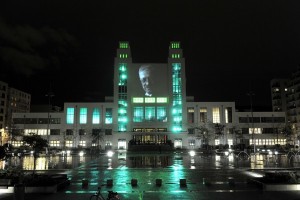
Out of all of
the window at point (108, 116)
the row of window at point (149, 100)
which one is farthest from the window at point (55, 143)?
the row of window at point (149, 100)

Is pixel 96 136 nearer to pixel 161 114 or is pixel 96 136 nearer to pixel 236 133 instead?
pixel 161 114

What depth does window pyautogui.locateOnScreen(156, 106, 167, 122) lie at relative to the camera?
108 metres

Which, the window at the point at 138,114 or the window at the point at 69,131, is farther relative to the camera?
the window at the point at 138,114

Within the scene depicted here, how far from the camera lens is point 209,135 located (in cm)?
9831

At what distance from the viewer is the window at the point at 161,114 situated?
108m

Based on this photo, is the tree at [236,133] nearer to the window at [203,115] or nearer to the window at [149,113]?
the window at [203,115]

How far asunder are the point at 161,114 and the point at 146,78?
14899 mm

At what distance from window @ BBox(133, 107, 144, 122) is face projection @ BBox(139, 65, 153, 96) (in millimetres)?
6746

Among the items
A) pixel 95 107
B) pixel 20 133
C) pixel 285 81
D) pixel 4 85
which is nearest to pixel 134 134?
pixel 95 107

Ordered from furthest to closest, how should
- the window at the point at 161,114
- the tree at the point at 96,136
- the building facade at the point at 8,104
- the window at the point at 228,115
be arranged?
the building facade at the point at 8,104 → the window at the point at 228,115 → the window at the point at 161,114 → the tree at the point at 96,136

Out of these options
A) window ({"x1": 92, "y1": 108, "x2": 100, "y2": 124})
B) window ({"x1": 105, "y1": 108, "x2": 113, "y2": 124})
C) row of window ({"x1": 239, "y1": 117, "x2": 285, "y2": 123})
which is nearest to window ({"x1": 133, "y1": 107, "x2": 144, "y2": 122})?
window ({"x1": 105, "y1": 108, "x2": 113, "y2": 124})

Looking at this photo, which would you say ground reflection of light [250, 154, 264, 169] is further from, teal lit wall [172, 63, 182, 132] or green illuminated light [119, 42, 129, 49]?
green illuminated light [119, 42, 129, 49]

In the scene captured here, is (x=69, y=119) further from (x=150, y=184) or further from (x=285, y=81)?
(x=285, y=81)

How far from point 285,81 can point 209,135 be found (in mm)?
68036
